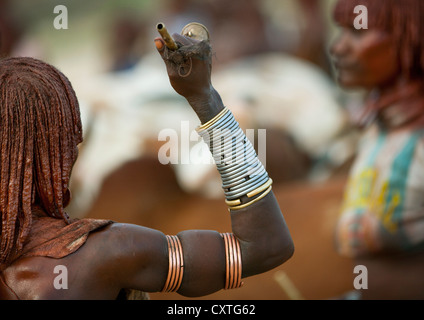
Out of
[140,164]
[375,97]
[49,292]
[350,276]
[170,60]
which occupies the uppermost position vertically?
[170,60]

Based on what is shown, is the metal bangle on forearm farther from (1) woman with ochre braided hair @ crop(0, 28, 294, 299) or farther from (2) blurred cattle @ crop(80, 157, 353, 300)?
(2) blurred cattle @ crop(80, 157, 353, 300)

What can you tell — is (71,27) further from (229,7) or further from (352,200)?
(352,200)

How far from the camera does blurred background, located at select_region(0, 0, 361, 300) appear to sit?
15.5 feet

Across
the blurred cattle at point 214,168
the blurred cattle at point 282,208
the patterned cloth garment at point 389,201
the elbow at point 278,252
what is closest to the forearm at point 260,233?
the elbow at point 278,252

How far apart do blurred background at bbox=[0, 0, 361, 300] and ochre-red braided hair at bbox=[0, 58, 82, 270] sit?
6.52ft

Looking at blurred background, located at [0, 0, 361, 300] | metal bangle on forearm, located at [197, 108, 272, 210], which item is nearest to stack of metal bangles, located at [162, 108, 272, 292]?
metal bangle on forearm, located at [197, 108, 272, 210]

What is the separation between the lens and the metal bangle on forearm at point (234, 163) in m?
1.75

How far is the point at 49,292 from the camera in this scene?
1.65 meters

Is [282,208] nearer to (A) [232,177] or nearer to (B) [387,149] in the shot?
(B) [387,149]

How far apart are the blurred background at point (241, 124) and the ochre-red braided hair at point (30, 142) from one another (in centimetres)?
199

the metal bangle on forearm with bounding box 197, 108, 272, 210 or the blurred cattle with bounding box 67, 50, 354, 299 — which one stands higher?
the metal bangle on forearm with bounding box 197, 108, 272, 210

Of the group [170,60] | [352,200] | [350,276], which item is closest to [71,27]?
[350,276]

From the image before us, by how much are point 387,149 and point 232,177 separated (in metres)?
1.50

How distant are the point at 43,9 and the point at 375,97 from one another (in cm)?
938
